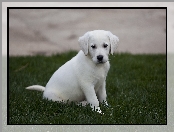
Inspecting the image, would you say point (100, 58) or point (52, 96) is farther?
point (52, 96)

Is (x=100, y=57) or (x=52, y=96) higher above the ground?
(x=100, y=57)

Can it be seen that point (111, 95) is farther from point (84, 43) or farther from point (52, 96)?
point (84, 43)

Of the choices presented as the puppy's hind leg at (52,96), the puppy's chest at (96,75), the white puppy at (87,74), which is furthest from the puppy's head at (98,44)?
the puppy's hind leg at (52,96)

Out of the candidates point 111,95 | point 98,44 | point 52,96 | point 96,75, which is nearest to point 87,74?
point 96,75

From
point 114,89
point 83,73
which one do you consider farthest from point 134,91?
point 83,73

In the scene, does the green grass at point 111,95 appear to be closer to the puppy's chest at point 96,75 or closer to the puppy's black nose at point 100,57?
the puppy's chest at point 96,75

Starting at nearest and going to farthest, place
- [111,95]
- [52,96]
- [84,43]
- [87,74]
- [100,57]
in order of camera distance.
→ 1. [100,57]
2. [84,43]
3. [87,74]
4. [52,96]
5. [111,95]
